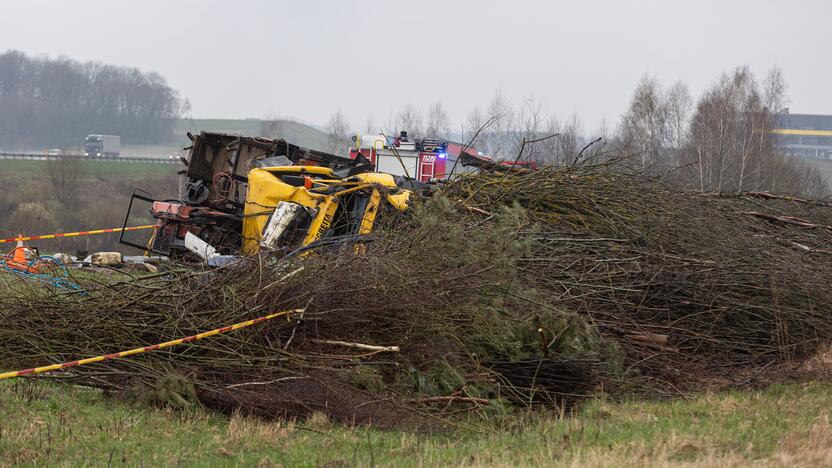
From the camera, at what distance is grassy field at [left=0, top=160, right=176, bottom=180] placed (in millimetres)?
46906

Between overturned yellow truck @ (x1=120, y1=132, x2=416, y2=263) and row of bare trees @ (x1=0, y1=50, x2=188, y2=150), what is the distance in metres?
83.4

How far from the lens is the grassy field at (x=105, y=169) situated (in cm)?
4691

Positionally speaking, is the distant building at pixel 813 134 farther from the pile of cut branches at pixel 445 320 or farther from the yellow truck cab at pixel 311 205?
the yellow truck cab at pixel 311 205

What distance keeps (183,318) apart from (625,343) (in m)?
4.02

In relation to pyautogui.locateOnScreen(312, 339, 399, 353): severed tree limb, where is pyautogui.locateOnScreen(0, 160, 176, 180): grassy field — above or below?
below

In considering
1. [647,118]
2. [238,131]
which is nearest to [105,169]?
[238,131]

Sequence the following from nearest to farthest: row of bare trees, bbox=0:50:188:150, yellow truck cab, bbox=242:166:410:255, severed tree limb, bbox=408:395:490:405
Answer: severed tree limb, bbox=408:395:490:405, yellow truck cab, bbox=242:166:410:255, row of bare trees, bbox=0:50:188:150

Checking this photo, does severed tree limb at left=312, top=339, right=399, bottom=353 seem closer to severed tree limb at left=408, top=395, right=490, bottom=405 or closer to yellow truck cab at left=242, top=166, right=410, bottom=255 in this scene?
severed tree limb at left=408, top=395, right=490, bottom=405

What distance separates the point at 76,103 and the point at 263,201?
94.6 meters

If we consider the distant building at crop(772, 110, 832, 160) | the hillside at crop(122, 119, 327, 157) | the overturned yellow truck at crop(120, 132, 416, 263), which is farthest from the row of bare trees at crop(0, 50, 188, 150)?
the overturned yellow truck at crop(120, 132, 416, 263)

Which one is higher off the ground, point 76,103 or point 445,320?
point 76,103

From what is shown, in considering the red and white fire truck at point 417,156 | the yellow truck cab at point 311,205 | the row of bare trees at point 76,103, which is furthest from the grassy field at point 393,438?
the row of bare trees at point 76,103

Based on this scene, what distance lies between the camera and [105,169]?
52500 mm

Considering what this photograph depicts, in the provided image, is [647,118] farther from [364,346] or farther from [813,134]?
Result: [813,134]
